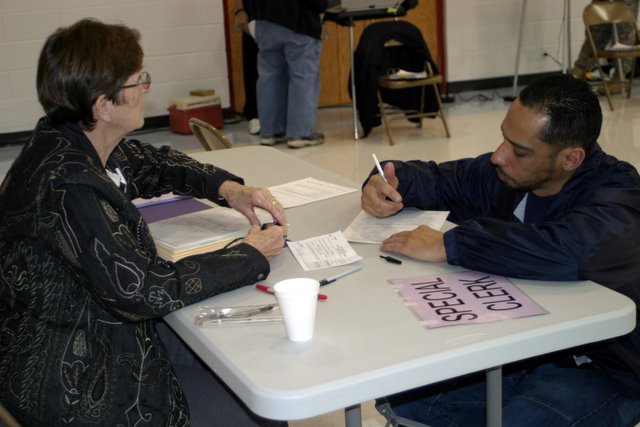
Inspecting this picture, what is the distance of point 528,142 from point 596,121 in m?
0.15

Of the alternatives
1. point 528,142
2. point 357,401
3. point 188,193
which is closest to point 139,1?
point 188,193

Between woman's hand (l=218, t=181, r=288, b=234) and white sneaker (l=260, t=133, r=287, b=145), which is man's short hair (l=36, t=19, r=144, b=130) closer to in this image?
woman's hand (l=218, t=181, r=288, b=234)

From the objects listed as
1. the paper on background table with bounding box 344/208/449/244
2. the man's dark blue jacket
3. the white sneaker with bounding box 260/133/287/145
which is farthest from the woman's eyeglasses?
the white sneaker with bounding box 260/133/287/145

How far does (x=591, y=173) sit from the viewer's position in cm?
182

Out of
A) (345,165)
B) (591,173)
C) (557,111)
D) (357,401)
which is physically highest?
(557,111)

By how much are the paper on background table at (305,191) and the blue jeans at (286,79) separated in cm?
376

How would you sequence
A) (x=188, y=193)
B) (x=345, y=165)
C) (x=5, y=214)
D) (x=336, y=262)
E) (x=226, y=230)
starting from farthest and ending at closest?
(x=345, y=165) < (x=188, y=193) < (x=226, y=230) < (x=336, y=262) < (x=5, y=214)

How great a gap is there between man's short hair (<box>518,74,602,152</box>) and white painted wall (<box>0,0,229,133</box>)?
5.24m

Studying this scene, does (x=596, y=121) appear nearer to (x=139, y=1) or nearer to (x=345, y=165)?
(x=345, y=165)

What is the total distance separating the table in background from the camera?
125cm

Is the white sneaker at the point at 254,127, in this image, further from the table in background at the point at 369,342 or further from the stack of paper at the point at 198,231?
the table in background at the point at 369,342

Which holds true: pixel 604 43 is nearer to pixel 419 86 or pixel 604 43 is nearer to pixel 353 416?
pixel 419 86

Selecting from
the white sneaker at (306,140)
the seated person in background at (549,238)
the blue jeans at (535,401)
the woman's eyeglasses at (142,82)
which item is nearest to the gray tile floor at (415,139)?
the white sneaker at (306,140)

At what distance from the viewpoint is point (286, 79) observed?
6.39 m
